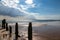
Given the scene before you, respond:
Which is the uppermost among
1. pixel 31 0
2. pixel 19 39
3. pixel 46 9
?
pixel 31 0

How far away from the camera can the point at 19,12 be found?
5.19 meters

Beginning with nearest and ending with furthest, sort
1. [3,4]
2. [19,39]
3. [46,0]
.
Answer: [19,39], [3,4], [46,0]

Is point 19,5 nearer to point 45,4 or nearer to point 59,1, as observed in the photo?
point 45,4

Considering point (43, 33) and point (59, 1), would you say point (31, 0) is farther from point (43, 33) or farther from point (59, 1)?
point (43, 33)

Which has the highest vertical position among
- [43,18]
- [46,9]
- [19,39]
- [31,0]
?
[31,0]

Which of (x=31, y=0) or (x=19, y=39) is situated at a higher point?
(x=31, y=0)

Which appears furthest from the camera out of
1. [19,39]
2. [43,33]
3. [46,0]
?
[43,33]

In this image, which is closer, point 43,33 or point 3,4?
point 3,4

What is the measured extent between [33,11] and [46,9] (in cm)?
65

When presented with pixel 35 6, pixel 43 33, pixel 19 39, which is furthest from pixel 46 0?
pixel 19 39

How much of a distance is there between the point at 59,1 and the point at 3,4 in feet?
8.59

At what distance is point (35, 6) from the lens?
17.7 feet

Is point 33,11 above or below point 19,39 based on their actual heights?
above

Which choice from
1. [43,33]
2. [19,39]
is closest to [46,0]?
[43,33]
